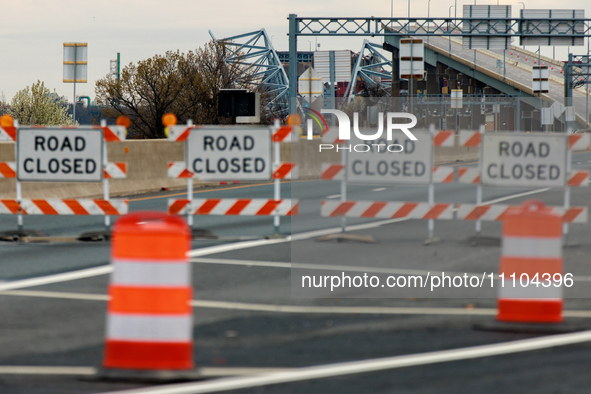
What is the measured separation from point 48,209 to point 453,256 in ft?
19.2

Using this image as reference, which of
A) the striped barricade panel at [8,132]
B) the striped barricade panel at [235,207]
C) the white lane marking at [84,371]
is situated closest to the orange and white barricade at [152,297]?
the white lane marking at [84,371]

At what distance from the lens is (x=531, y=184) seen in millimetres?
11055

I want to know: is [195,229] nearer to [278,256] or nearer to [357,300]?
[278,256]

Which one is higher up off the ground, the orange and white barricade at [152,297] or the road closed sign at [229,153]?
the road closed sign at [229,153]

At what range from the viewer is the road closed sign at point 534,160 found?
1109 centimetres

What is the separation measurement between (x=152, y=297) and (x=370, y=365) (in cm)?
152

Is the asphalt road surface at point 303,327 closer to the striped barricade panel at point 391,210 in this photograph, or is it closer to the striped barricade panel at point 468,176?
the striped barricade panel at point 391,210

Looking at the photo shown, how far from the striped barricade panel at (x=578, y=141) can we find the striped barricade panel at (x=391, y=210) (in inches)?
71.3

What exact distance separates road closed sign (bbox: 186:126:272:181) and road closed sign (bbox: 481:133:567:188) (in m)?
3.27

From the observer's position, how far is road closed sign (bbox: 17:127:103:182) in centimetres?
1217

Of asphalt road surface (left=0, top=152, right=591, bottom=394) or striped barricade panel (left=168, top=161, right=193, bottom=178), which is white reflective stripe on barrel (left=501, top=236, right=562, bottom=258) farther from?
striped barricade panel (left=168, top=161, right=193, bottom=178)

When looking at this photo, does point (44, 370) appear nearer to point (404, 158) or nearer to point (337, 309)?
point (337, 309)

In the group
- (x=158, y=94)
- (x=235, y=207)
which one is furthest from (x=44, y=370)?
(x=158, y=94)

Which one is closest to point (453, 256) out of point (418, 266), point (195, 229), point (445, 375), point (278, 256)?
point (418, 266)
